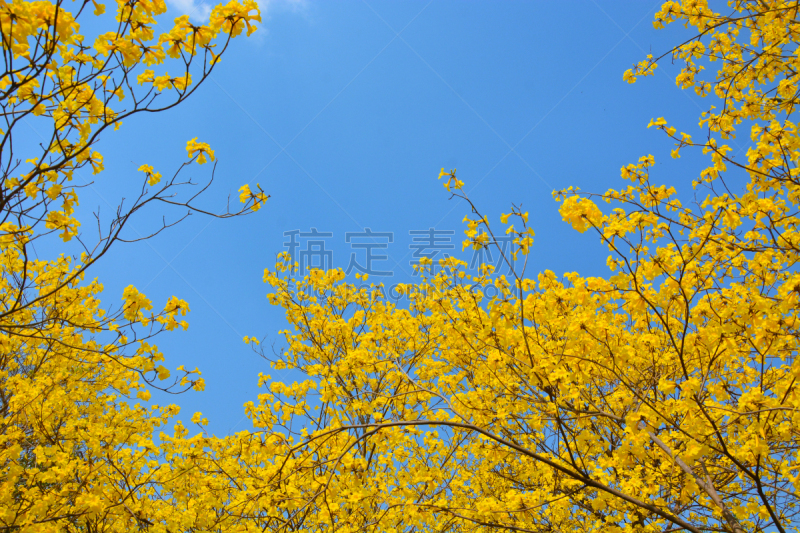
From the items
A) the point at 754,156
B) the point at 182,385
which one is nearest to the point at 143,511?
the point at 182,385

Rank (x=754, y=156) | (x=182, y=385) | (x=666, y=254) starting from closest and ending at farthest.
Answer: (x=666, y=254)
(x=754, y=156)
(x=182, y=385)

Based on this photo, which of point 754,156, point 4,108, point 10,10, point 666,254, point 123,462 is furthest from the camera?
point 123,462

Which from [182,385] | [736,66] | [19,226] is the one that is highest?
[736,66]

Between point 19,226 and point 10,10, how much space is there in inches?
43.8

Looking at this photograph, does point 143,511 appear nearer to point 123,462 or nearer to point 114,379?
point 123,462

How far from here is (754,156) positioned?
281 cm

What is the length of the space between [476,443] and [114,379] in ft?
14.3

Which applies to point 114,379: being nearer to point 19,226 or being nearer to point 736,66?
point 19,226

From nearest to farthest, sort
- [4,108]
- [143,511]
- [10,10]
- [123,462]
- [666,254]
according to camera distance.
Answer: [10,10]
[4,108]
[666,254]
[143,511]
[123,462]

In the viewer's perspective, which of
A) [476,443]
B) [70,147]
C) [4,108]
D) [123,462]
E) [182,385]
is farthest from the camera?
[476,443]

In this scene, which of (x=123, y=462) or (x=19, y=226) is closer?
(x=19, y=226)

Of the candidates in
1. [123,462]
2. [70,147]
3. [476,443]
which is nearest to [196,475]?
[123,462]

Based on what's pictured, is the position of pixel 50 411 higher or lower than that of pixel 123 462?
higher

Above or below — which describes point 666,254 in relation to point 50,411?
above
